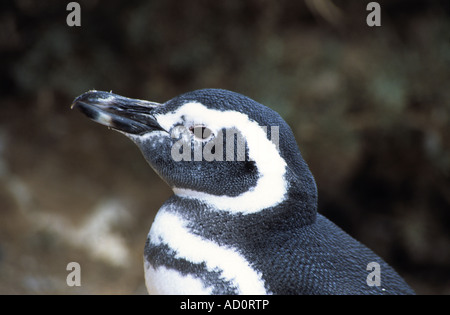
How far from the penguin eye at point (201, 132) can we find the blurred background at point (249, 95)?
5.64 ft

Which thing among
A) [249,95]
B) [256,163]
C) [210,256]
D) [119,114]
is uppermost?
[249,95]

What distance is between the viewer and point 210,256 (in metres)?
0.96

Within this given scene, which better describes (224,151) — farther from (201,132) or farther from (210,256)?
(210,256)

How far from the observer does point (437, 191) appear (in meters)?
2.75

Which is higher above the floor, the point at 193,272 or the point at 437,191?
the point at 437,191

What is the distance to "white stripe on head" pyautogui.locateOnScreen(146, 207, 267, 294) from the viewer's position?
3.07 ft

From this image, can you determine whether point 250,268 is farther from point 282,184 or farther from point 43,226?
point 43,226

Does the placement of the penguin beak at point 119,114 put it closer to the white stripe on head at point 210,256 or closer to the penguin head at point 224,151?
the penguin head at point 224,151

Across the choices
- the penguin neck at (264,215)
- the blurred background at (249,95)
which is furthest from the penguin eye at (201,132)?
the blurred background at (249,95)

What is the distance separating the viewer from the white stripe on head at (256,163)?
3.14ft

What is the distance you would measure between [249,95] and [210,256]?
1858 millimetres

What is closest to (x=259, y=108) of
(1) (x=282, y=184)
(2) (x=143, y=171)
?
(1) (x=282, y=184)

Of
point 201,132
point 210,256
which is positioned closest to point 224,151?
point 201,132

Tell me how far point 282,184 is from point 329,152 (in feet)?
6.11
